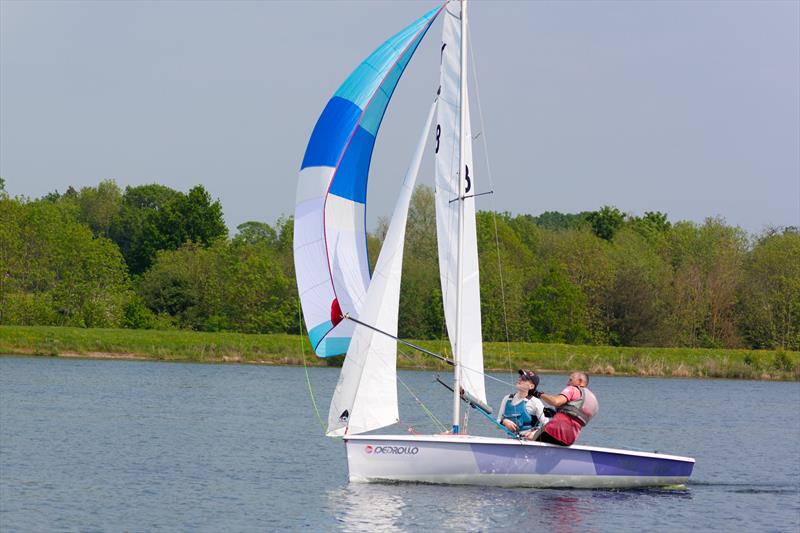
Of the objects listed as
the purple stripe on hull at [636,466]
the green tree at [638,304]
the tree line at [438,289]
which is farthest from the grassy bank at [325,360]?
the purple stripe on hull at [636,466]

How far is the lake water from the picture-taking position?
61.8 feet

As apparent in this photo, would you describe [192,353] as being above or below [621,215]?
below

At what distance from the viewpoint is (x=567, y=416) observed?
67.8 ft

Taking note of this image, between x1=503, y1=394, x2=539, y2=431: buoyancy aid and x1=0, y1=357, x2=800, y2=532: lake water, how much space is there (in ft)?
3.82

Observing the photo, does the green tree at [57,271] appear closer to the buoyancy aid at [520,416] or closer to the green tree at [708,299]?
the green tree at [708,299]

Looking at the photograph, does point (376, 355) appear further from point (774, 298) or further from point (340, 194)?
point (774, 298)

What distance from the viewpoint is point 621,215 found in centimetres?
11119

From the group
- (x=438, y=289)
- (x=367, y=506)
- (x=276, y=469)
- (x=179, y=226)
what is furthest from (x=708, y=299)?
(x=367, y=506)

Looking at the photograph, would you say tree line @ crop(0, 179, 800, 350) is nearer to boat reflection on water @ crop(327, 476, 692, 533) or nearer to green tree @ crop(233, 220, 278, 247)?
green tree @ crop(233, 220, 278, 247)

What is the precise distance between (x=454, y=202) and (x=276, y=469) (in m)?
7.06

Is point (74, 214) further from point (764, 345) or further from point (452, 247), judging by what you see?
point (452, 247)

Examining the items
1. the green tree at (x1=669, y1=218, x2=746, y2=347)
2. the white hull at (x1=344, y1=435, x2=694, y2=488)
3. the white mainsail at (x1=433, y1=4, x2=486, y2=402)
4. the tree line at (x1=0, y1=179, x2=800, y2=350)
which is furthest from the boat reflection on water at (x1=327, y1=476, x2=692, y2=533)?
the green tree at (x1=669, y1=218, x2=746, y2=347)

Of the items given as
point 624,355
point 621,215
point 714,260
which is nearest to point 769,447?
point 624,355

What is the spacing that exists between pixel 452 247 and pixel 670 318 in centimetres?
5873
